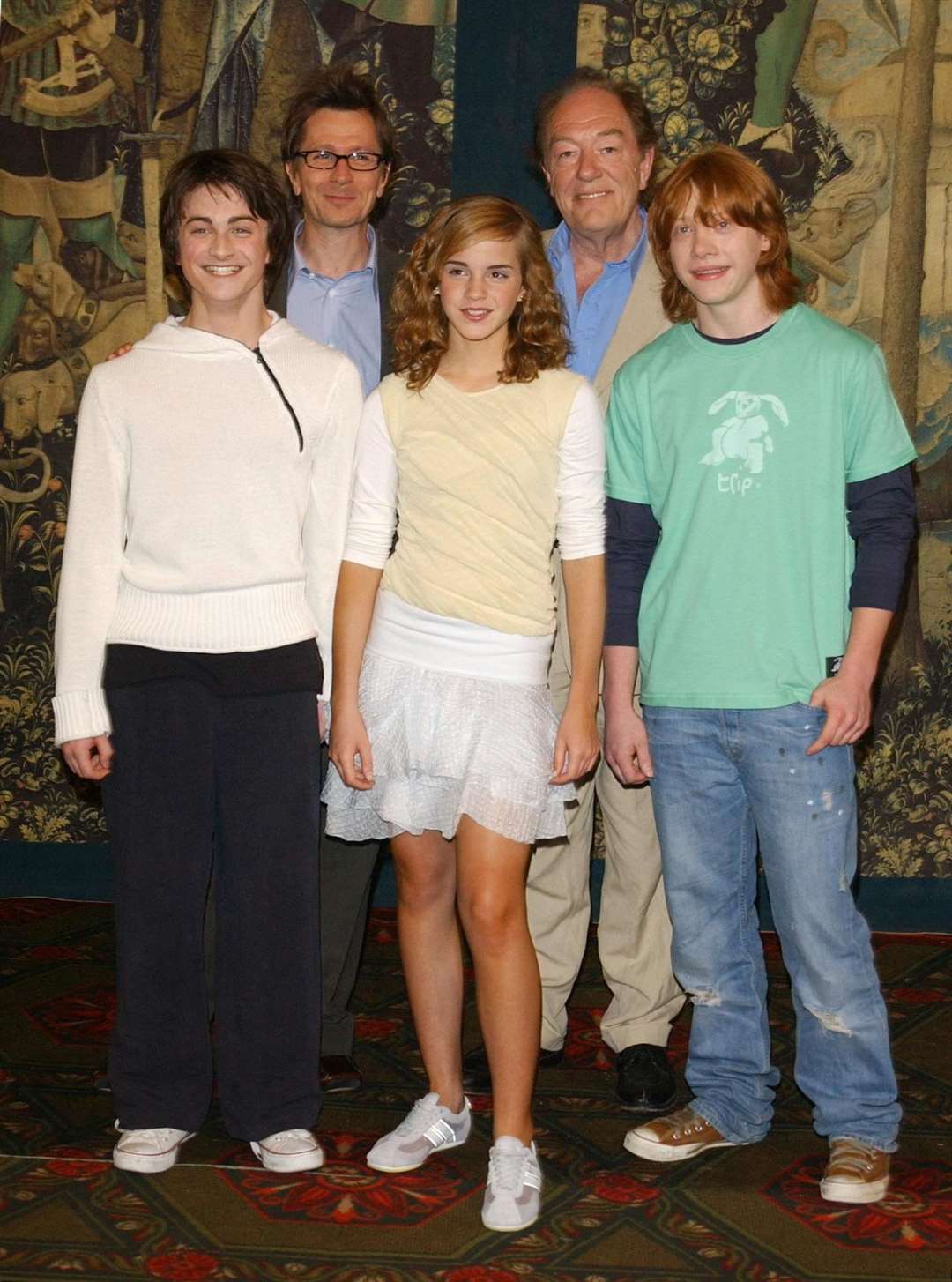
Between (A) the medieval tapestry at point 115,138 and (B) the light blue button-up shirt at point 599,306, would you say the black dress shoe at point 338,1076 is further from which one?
(A) the medieval tapestry at point 115,138

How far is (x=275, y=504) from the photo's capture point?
2.37 metres

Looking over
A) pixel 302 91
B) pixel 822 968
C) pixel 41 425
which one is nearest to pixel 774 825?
pixel 822 968

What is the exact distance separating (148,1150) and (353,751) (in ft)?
2.40

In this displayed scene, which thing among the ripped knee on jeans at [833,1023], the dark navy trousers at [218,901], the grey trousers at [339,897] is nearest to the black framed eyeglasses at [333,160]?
the dark navy trousers at [218,901]

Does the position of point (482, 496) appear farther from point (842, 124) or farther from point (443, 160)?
point (842, 124)

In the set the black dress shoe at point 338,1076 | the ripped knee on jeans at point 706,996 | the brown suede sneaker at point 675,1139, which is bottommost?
the black dress shoe at point 338,1076

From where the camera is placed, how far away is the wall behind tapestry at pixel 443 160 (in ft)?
12.5

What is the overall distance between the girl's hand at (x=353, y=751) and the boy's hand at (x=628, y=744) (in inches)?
16.7

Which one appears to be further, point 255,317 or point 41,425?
point 41,425

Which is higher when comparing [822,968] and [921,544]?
[921,544]

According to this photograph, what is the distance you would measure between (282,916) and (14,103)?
2.62 metres

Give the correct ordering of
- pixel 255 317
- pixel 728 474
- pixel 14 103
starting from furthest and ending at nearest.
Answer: pixel 14 103 → pixel 255 317 → pixel 728 474

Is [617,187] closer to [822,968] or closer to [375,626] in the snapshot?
[375,626]

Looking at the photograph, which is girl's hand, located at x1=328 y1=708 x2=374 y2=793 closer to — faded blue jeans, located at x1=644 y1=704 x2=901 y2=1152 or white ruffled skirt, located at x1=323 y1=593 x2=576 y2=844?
white ruffled skirt, located at x1=323 y1=593 x2=576 y2=844
